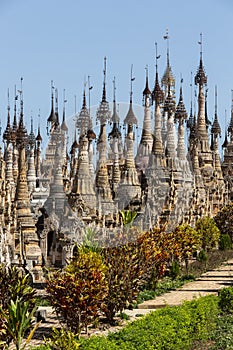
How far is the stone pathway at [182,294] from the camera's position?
20.0 metres

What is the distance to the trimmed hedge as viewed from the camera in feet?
43.4

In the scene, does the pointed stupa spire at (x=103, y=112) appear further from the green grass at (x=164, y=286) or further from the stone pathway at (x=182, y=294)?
the green grass at (x=164, y=286)

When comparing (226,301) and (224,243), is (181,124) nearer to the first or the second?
(224,243)

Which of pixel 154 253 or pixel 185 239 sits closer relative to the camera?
pixel 154 253

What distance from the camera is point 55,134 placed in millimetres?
46781

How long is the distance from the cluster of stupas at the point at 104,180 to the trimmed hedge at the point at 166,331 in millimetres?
7675

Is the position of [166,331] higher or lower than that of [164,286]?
higher

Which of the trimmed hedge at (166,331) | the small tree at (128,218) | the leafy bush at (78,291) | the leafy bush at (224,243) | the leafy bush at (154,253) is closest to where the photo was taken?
the trimmed hedge at (166,331)

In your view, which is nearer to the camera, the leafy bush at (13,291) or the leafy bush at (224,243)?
the leafy bush at (13,291)

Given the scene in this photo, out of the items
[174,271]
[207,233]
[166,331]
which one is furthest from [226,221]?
[166,331]

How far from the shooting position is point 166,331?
14664 millimetres

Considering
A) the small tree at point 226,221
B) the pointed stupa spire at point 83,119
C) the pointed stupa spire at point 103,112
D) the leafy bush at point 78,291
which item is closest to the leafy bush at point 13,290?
the leafy bush at point 78,291

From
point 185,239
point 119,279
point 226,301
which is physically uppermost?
point 185,239

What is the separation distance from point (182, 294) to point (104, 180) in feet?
39.0
